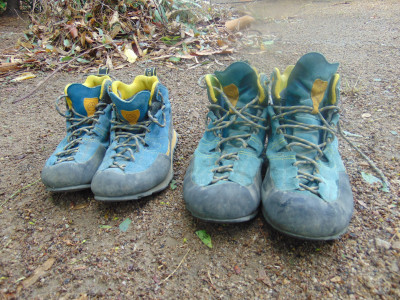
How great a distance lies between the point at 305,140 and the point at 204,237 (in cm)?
61

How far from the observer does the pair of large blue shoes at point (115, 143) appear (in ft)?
4.25

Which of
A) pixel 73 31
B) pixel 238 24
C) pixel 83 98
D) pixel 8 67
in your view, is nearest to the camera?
pixel 83 98

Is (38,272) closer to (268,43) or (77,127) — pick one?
(77,127)

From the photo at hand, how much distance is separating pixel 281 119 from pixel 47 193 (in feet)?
4.15

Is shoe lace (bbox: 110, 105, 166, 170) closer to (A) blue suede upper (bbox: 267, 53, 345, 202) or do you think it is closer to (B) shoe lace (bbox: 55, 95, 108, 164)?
(B) shoe lace (bbox: 55, 95, 108, 164)

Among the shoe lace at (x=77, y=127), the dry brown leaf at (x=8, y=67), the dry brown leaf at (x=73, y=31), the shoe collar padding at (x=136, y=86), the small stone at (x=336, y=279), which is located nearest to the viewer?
the small stone at (x=336, y=279)

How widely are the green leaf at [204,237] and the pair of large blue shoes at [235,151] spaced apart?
11 centimetres

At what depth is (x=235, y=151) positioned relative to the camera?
1.31m

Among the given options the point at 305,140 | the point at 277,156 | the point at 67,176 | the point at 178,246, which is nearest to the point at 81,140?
the point at 67,176

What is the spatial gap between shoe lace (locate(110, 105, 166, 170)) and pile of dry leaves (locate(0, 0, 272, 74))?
1954mm

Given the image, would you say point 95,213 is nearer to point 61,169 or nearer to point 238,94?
point 61,169

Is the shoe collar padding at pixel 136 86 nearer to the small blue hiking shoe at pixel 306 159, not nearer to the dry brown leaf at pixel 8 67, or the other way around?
the small blue hiking shoe at pixel 306 159

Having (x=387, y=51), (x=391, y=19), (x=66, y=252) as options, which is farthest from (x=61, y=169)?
(x=391, y=19)

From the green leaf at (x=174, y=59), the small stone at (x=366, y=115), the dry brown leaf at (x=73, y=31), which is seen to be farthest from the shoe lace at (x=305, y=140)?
the dry brown leaf at (x=73, y=31)
